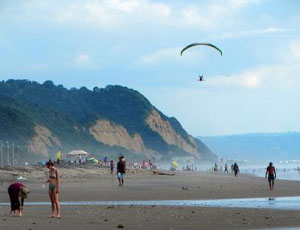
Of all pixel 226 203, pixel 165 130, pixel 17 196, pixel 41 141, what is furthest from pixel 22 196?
pixel 165 130

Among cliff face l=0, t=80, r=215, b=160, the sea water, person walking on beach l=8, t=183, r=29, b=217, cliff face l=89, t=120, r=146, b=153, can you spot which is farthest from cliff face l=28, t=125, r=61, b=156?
person walking on beach l=8, t=183, r=29, b=217

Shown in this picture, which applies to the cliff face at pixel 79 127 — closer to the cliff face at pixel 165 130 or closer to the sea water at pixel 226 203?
the cliff face at pixel 165 130

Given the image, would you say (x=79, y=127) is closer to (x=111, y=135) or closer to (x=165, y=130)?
(x=111, y=135)

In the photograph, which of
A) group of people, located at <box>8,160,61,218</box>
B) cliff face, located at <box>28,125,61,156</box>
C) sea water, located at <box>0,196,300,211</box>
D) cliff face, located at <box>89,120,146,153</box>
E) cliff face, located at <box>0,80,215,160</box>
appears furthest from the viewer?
cliff face, located at <box>89,120,146,153</box>

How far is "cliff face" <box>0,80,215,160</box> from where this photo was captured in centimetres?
11644

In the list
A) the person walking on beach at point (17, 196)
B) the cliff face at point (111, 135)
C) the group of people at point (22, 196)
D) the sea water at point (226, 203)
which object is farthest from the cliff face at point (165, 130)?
the person walking on beach at point (17, 196)

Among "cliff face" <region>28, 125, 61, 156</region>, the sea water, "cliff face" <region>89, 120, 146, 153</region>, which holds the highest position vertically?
"cliff face" <region>89, 120, 146, 153</region>

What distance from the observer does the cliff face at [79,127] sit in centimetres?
11644

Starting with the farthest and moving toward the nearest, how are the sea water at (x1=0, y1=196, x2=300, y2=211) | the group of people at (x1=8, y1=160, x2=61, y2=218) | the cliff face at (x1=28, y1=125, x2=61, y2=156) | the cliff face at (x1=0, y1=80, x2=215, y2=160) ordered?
1. the cliff face at (x1=0, y1=80, x2=215, y2=160)
2. the cliff face at (x1=28, y1=125, x2=61, y2=156)
3. the sea water at (x1=0, y1=196, x2=300, y2=211)
4. the group of people at (x1=8, y1=160, x2=61, y2=218)

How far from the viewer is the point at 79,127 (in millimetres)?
146750

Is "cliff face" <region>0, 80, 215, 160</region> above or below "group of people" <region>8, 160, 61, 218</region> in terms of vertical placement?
above

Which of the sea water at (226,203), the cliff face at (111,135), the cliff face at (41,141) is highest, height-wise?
the cliff face at (111,135)

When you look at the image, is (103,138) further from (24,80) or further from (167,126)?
(24,80)

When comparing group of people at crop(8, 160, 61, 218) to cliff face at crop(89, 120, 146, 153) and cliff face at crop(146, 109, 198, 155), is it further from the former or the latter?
cliff face at crop(146, 109, 198, 155)
